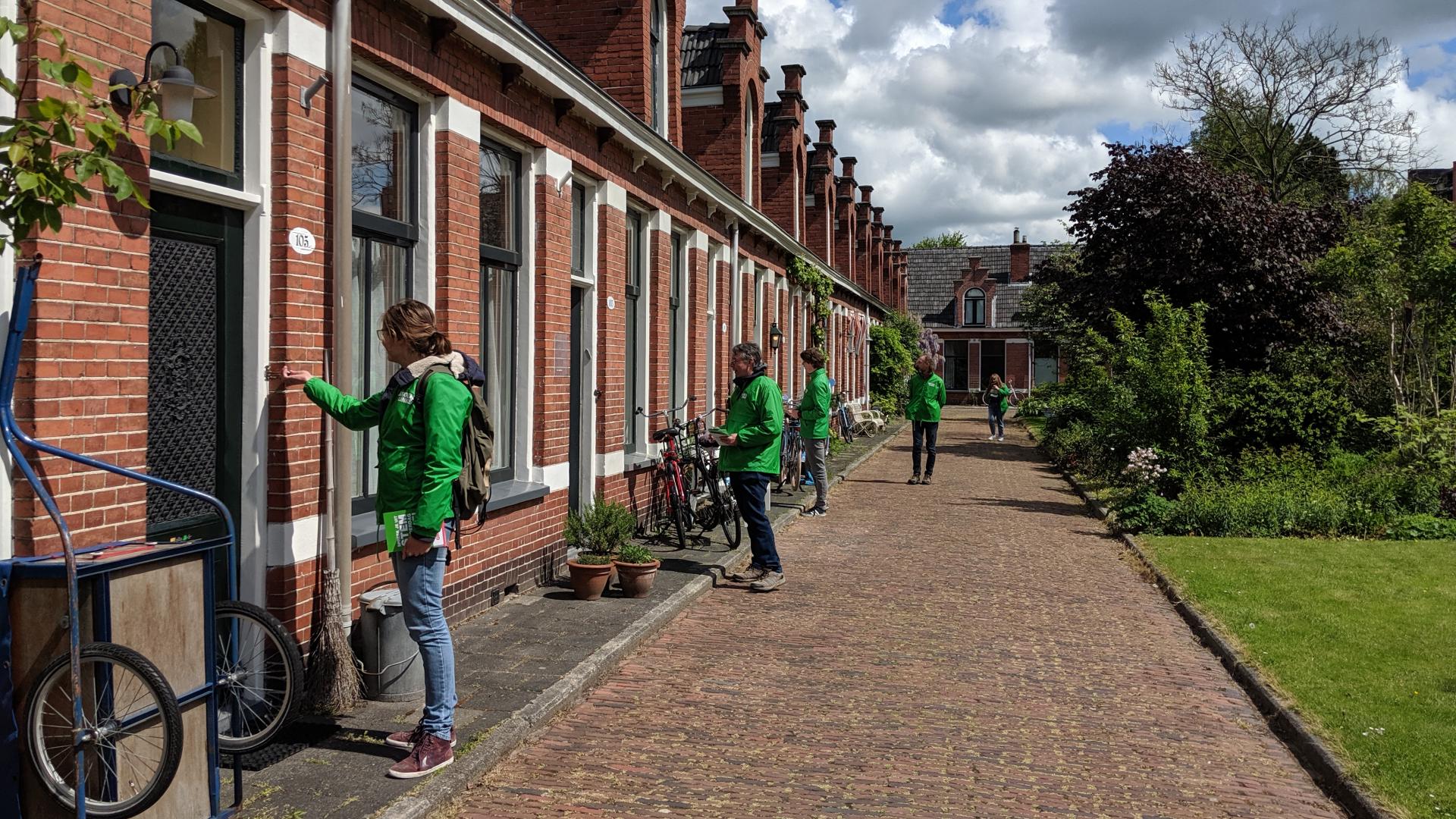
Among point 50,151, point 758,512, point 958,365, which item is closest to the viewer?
point 50,151

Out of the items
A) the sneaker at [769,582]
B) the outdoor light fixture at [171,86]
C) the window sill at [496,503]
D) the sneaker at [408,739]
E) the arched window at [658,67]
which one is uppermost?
the arched window at [658,67]

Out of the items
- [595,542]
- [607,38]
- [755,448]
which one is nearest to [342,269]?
[595,542]

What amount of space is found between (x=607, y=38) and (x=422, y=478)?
31.5 feet

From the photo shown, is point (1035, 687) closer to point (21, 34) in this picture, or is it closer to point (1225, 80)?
point (21, 34)

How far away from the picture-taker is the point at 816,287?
80.8ft

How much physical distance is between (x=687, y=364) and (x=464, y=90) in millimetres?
6922

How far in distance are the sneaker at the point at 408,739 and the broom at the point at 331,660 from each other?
22.5 inches

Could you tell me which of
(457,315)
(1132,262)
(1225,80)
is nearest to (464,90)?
(457,315)

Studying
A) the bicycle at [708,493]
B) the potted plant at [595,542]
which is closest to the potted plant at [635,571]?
the potted plant at [595,542]

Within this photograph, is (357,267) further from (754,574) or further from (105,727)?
(754,574)

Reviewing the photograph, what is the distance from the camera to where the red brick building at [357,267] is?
14.1 feet

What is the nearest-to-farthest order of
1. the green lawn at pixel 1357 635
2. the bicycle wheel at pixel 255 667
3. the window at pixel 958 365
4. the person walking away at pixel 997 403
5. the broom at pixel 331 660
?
the bicycle wheel at pixel 255 667
the green lawn at pixel 1357 635
the broom at pixel 331 660
the person walking away at pixel 997 403
the window at pixel 958 365

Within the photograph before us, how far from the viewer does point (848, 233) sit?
3556 centimetres

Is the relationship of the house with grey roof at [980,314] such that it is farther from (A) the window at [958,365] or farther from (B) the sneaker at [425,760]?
(B) the sneaker at [425,760]
